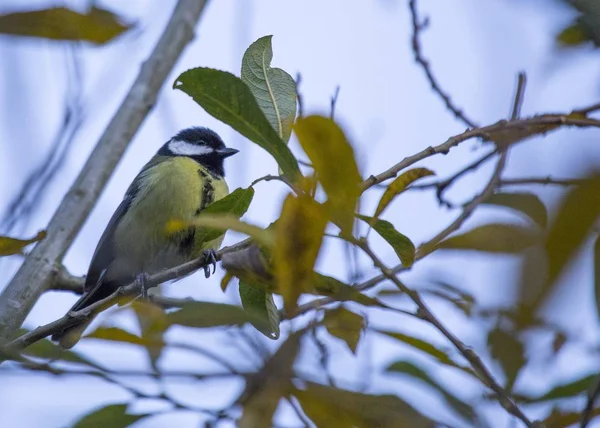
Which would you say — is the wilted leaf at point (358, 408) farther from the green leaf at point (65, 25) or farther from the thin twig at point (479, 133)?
the green leaf at point (65, 25)

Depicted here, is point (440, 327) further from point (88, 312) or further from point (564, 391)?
point (88, 312)

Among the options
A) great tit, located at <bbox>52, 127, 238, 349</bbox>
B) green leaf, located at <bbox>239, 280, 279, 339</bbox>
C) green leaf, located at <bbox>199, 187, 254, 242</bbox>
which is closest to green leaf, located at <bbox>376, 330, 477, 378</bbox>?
green leaf, located at <bbox>239, 280, 279, 339</bbox>

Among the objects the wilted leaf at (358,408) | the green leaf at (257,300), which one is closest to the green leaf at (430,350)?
the wilted leaf at (358,408)

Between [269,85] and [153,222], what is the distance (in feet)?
7.17

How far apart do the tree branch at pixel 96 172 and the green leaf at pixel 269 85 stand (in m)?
1.00

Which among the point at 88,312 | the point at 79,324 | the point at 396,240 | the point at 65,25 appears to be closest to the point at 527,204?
the point at 396,240

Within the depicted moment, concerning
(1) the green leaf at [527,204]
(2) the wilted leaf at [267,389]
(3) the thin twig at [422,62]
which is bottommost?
(2) the wilted leaf at [267,389]

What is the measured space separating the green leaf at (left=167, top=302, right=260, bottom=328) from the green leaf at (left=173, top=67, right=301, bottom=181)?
0.32 meters

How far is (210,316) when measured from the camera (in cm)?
95

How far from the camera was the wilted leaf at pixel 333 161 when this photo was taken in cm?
100

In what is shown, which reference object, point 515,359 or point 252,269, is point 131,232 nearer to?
point 252,269

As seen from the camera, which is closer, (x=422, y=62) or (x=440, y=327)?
Result: (x=440, y=327)

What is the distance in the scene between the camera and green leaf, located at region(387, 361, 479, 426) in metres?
1.07

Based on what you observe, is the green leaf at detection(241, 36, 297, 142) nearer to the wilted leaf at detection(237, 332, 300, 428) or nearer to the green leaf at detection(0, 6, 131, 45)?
the green leaf at detection(0, 6, 131, 45)
